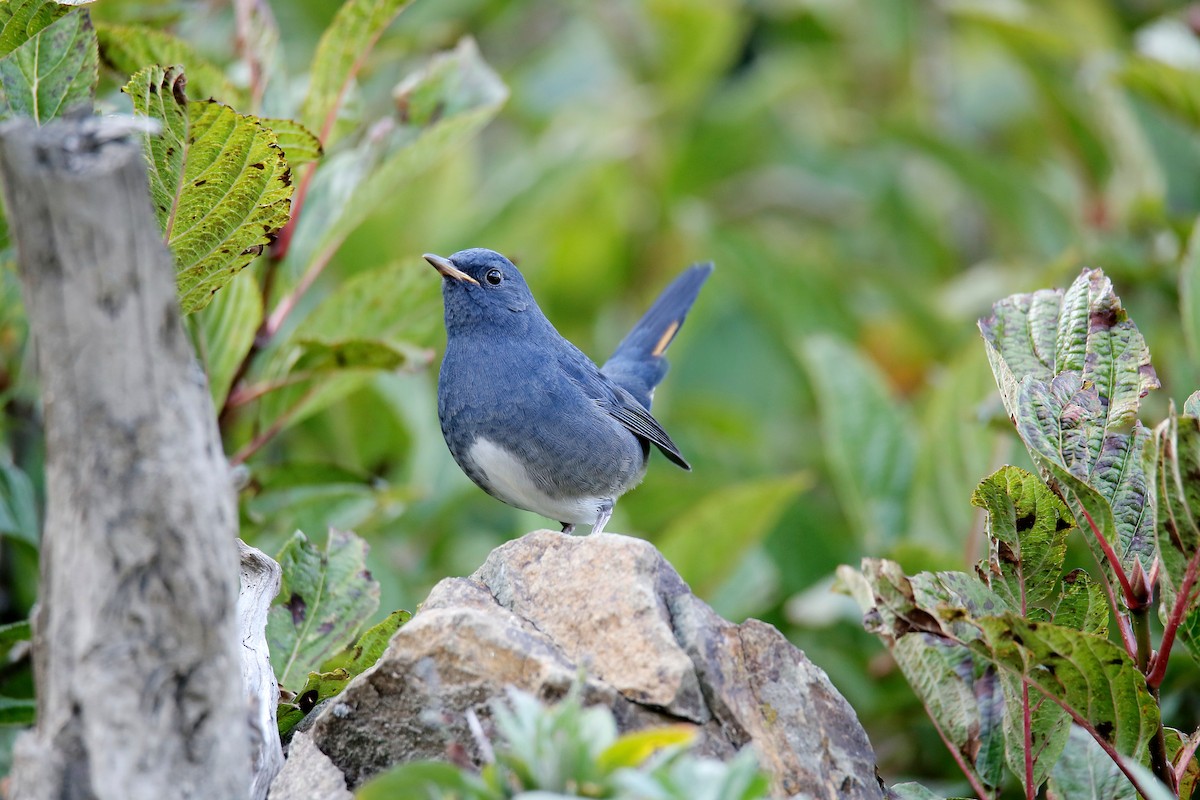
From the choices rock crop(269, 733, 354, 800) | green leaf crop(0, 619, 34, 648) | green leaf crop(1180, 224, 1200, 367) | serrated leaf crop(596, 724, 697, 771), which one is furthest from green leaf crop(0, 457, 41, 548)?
green leaf crop(1180, 224, 1200, 367)

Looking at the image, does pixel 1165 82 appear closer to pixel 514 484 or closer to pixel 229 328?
pixel 514 484

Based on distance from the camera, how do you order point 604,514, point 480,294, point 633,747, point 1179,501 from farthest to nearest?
1. point 604,514
2. point 480,294
3. point 1179,501
4. point 633,747

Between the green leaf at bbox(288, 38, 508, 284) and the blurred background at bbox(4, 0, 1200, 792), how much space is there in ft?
0.29

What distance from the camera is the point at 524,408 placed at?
3414 millimetres

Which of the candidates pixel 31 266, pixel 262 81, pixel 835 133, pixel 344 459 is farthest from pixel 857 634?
pixel 835 133

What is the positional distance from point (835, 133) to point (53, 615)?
7095mm

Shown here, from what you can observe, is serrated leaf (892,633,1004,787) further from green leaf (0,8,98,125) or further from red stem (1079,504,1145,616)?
green leaf (0,8,98,125)

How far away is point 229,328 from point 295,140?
2.00ft

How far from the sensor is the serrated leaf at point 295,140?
→ 264 centimetres

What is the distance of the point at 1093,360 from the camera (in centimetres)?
234

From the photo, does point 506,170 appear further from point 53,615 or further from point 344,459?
point 53,615

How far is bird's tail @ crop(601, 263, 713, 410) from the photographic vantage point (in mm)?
4359

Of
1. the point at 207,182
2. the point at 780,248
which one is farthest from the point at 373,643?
the point at 780,248

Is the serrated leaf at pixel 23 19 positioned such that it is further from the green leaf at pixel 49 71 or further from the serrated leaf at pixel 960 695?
the serrated leaf at pixel 960 695
